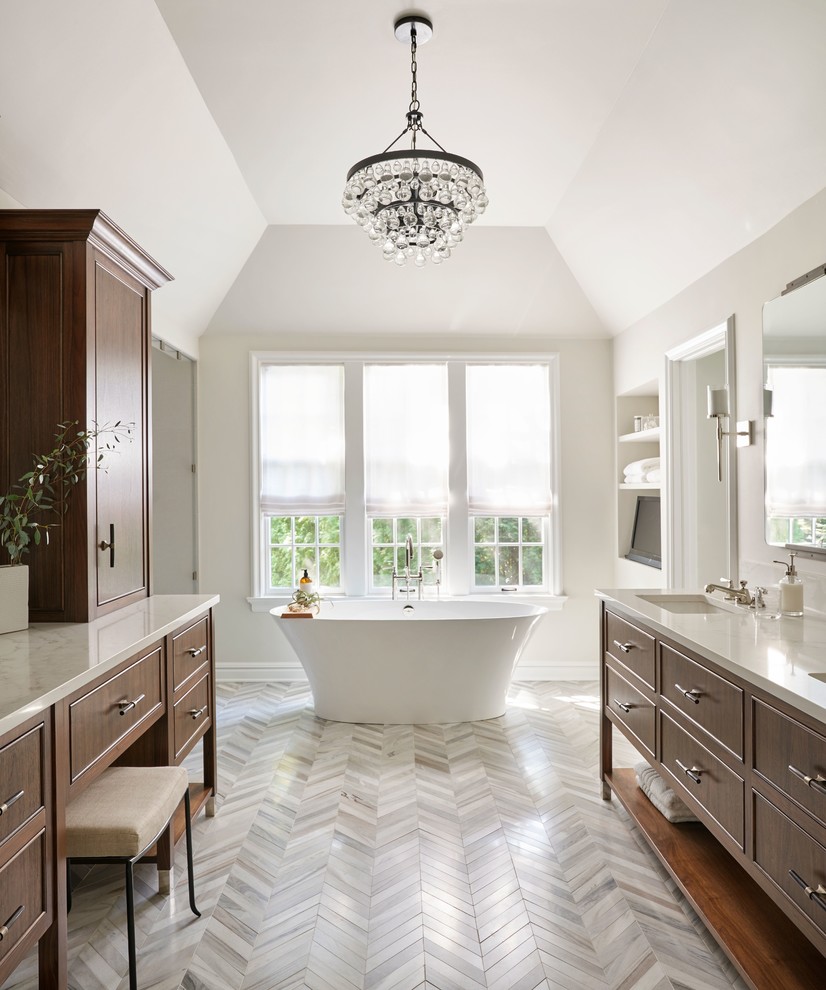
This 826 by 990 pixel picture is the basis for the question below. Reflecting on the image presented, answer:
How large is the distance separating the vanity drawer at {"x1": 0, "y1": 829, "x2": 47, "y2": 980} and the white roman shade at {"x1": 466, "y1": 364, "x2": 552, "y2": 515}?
371cm

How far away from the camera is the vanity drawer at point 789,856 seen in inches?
56.6

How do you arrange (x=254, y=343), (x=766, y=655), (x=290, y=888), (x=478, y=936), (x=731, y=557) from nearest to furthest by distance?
(x=766, y=655)
(x=478, y=936)
(x=290, y=888)
(x=731, y=557)
(x=254, y=343)

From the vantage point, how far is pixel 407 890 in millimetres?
2293

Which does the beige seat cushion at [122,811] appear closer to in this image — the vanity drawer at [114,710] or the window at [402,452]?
the vanity drawer at [114,710]

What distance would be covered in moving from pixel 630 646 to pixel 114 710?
187 centimetres

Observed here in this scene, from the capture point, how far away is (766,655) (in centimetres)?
183

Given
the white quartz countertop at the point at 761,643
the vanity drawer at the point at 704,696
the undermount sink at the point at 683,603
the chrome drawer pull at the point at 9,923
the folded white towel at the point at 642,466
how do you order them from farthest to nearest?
the folded white towel at the point at 642,466, the undermount sink at the point at 683,603, the vanity drawer at the point at 704,696, the white quartz countertop at the point at 761,643, the chrome drawer pull at the point at 9,923

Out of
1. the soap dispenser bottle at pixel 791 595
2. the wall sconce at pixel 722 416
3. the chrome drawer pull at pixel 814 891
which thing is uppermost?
the wall sconce at pixel 722 416

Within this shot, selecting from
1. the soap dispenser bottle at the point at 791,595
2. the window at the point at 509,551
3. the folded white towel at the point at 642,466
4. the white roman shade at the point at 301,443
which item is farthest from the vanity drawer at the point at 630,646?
the white roman shade at the point at 301,443

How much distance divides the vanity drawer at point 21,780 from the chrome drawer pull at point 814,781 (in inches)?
66.1

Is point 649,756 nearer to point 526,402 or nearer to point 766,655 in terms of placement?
point 766,655

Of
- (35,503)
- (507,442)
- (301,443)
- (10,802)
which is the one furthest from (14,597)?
(507,442)

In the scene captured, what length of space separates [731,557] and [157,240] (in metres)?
3.19

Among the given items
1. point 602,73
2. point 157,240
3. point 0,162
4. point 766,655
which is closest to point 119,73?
point 0,162
